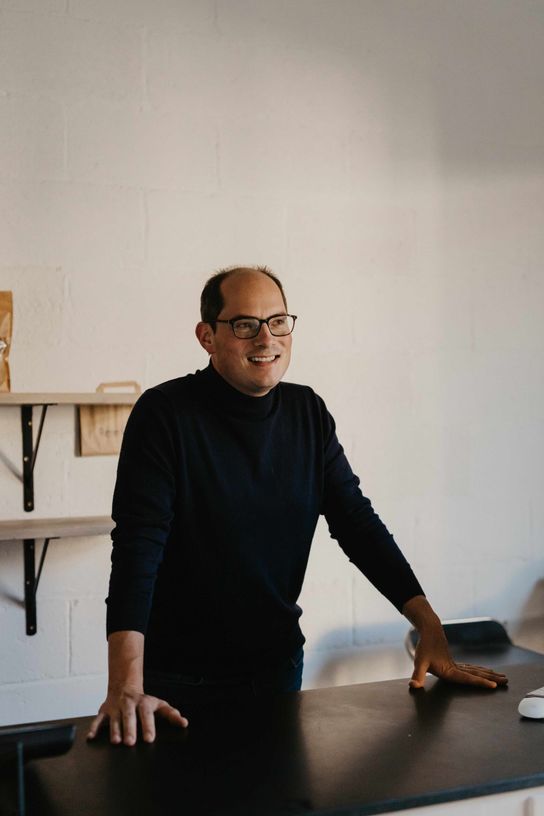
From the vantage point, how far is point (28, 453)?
98.0 inches

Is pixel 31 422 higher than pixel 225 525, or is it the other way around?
pixel 31 422

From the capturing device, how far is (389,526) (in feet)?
9.59

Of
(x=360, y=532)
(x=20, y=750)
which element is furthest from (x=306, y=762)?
(x=360, y=532)

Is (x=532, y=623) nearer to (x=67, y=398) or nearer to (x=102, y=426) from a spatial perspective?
(x=102, y=426)

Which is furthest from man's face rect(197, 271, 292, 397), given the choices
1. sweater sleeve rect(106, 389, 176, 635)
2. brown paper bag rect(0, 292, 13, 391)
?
brown paper bag rect(0, 292, 13, 391)

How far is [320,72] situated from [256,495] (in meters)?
1.61

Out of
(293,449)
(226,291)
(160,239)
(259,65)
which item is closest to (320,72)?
(259,65)

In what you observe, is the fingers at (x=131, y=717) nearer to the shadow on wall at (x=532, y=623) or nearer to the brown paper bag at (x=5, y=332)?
the brown paper bag at (x=5, y=332)

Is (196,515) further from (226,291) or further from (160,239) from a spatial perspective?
(160,239)

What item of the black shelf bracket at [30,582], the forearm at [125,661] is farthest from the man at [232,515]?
the black shelf bracket at [30,582]

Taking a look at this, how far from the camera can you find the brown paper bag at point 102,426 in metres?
2.56

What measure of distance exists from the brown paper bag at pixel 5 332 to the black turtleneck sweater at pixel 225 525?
2.57 feet

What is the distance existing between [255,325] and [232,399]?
0.52 ft

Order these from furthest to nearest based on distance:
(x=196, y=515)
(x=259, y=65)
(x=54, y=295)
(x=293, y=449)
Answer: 1. (x=259, y=65)
2. (x=54, y=295)
3. (x=293, y=449)
4. (x=196, y=515)
